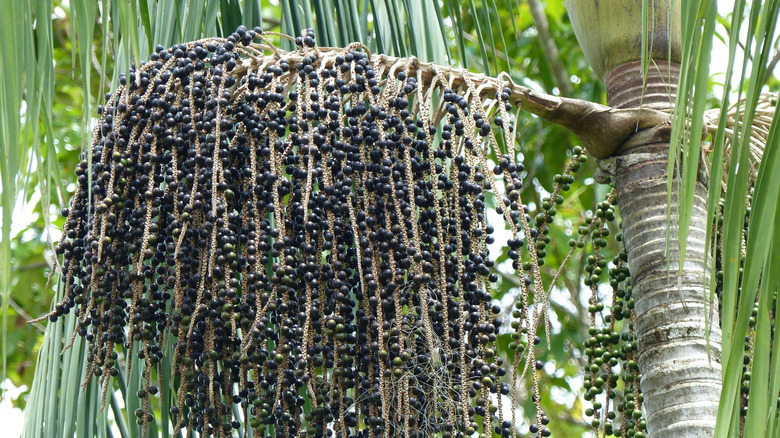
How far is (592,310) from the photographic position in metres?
2.31

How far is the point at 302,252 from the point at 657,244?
77 cm

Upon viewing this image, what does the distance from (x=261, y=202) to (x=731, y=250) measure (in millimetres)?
787

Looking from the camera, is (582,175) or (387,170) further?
(582,175)

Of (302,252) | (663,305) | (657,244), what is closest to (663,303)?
(663,305)

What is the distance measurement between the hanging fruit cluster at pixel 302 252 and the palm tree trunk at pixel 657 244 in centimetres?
35

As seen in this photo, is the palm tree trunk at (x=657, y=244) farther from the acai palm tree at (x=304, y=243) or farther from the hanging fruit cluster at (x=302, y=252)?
the hanging fruit cluster at (x=302, y=252)

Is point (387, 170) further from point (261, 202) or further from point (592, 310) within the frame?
point (592, 310)

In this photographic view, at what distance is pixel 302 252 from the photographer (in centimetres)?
165

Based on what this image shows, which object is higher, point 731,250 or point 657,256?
point 657,256

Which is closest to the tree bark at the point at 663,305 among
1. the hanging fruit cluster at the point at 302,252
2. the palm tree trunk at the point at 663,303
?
the palm tree trunk at the point at 663,303

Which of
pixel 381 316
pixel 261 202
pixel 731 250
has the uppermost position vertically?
pixel 261 202

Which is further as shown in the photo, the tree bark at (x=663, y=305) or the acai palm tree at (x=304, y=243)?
the tree bark at (x=663, y=305)

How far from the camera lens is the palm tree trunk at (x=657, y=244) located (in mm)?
1911

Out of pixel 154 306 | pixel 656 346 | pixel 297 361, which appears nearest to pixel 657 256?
pixel 656 346
